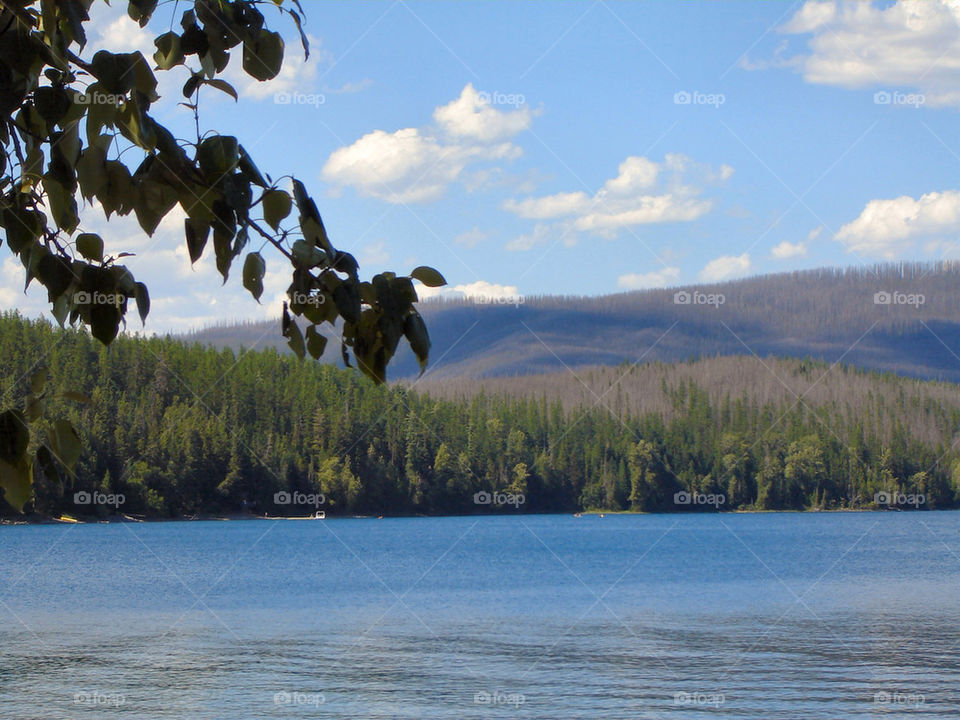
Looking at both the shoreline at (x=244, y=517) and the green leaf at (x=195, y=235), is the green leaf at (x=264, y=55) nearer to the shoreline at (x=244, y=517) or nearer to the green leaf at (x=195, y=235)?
the green leaf at (x=195, y=235)

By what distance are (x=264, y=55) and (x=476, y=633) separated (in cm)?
3156

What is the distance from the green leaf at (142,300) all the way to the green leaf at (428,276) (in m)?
0.47

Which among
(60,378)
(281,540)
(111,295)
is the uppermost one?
(60,378)

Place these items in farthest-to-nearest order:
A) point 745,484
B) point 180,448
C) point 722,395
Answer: point 722,395 → point 745,484 → point 180,448

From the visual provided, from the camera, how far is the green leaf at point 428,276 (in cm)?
192

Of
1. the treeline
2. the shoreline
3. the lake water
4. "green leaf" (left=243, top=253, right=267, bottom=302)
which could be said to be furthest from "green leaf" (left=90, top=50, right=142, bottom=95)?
the shoreline

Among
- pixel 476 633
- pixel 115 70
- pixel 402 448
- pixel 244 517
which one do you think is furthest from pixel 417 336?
pixel 402 448

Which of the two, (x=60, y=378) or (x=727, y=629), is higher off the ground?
(x=60, y=378)

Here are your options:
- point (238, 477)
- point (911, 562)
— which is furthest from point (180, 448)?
point (911, 562)

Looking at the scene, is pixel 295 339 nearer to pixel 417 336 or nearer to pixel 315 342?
pixel 315 342

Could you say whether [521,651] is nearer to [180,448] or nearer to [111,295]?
[111,295]

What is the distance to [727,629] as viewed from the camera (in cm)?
3322

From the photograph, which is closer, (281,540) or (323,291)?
(323,291)

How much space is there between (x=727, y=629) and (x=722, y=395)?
16121 cm
